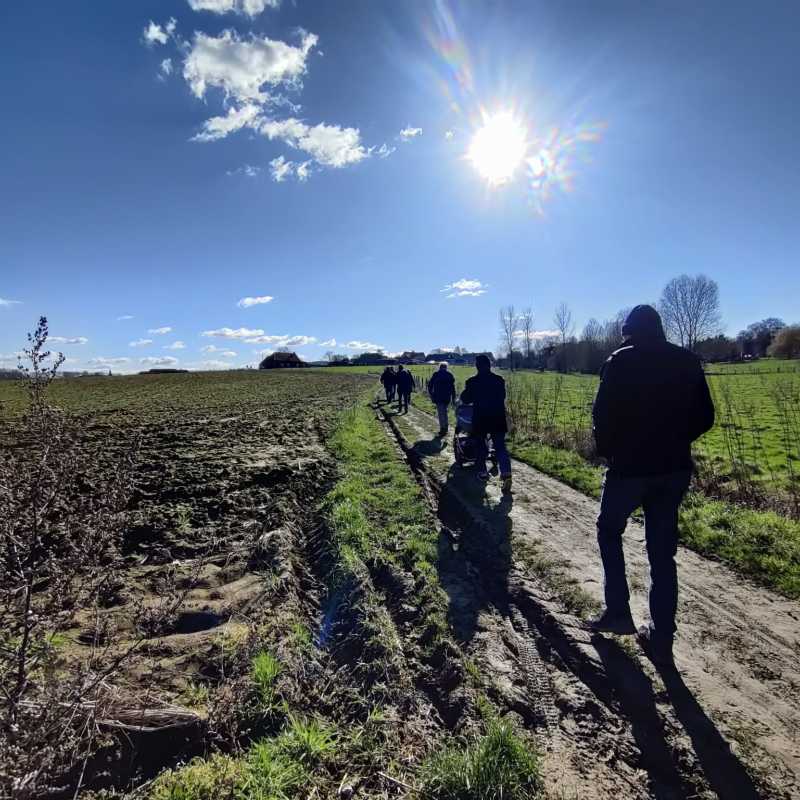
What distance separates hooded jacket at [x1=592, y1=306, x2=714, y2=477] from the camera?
336 centimetres

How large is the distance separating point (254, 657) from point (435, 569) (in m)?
2.15

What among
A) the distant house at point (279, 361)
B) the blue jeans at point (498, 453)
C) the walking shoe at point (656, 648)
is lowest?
the walking shoe at point (656, 648)

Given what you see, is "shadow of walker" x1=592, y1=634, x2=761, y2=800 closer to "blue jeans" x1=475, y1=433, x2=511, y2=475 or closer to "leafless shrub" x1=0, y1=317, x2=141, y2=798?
"leafless shrub" x1=0, y1=317, x2=141, y2=798

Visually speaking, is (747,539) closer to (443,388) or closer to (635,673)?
(635,673)

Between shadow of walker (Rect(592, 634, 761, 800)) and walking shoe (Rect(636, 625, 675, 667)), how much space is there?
0.24 feet

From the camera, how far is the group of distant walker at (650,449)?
3.36 meters

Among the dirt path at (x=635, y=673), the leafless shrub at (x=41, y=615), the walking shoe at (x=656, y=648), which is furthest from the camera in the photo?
the walking shoe at (x=656, y=648)

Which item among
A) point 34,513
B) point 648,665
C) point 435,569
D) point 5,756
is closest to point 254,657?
point 5,756

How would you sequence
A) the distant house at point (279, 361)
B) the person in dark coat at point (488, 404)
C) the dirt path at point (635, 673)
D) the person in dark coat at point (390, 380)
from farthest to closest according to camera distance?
1. the distant house at point (279, 361)
2. the person in dark coat at point (390, 380)
3. the person in dark coat at point (488, 404)
4. the dirt path at point (635, 673)

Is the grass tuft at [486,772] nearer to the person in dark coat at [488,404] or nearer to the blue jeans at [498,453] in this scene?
the blue jeans at [498,453]

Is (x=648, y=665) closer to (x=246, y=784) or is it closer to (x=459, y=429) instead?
(x=246, y=784)

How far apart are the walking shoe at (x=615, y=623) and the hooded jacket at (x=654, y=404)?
116 centimetres

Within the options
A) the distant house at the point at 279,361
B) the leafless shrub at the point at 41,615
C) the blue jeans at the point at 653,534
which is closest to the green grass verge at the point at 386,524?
the blue jeans at the point at 653,534

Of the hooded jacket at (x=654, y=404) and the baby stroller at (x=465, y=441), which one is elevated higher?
the hooded jacket at (x=654, y=404)
